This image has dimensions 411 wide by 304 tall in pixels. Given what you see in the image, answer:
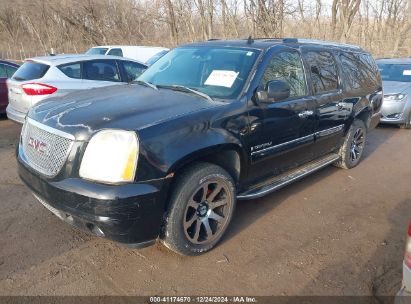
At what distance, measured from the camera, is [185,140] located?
280 cm

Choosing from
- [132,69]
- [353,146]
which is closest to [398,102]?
[353,146]

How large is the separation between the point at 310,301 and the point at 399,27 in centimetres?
2237

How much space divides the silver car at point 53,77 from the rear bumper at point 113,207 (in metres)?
4.07

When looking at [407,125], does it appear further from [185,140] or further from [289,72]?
[185,140]

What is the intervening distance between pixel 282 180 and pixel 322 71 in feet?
5.27

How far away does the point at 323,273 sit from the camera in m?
3.01

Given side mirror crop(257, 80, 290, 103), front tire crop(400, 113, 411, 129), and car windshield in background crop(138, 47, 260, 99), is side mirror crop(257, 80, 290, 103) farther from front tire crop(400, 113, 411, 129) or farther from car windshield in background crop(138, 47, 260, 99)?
front tire crop(400, 113, 411, 129)

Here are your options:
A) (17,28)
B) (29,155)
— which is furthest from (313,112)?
(17,28)

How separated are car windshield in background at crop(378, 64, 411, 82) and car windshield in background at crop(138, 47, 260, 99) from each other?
6998 mm

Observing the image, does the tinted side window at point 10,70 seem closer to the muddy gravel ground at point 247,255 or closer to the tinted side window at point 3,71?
the tinted side window at point 3,71

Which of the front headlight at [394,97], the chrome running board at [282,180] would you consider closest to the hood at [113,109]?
the chrome running board at [282,180]

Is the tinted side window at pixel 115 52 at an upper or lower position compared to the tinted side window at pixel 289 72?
upper

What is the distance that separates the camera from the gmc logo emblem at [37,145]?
2.88 meters

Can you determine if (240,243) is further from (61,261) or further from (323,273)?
(61,261)
